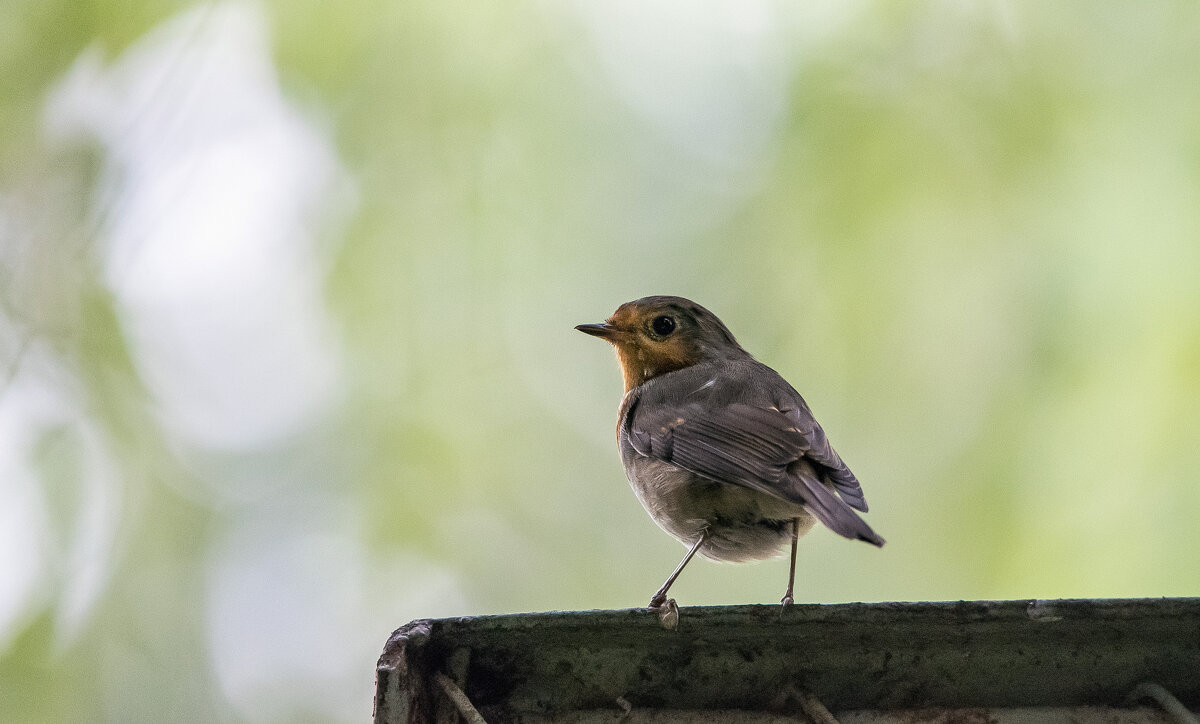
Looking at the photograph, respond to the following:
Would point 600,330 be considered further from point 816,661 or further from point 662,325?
point 816,661

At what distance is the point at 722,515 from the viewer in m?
3.62

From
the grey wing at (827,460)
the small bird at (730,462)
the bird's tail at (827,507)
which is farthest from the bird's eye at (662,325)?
the bird's tail at (827,507)

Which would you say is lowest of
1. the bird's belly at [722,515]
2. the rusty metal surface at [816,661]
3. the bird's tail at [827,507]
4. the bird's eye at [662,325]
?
the rusty metal surface at [816,661]

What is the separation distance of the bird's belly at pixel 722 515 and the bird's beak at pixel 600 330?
1002 millimetres

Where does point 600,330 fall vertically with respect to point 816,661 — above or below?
above

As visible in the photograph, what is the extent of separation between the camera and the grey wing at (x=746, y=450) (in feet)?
9.75

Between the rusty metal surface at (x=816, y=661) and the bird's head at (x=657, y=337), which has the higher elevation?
the bird's head at (x=657, y=337)

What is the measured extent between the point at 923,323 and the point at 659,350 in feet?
8.72

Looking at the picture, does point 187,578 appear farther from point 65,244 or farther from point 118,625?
point 65,244

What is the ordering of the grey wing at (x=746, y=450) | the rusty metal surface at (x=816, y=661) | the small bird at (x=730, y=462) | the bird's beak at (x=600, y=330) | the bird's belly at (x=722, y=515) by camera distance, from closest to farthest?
1. the rusty metal surface at (x=816, y=661)
2. the grey wing at (x=746, y=450)
3. the small bird at (x=730, y=462)
4. the bird's belly at (x=722, y=515)
5. the bird's beak at (x=600, y=330)

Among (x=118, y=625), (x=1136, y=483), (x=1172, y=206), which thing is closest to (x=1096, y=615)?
(x=1136, y=483)

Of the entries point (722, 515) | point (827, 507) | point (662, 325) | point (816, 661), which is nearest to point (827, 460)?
point (722, 515)

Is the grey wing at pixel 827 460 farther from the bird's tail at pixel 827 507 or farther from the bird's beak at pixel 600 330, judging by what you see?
the bird's beak at pixel 600 330

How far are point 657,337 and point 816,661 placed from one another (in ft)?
8.28
